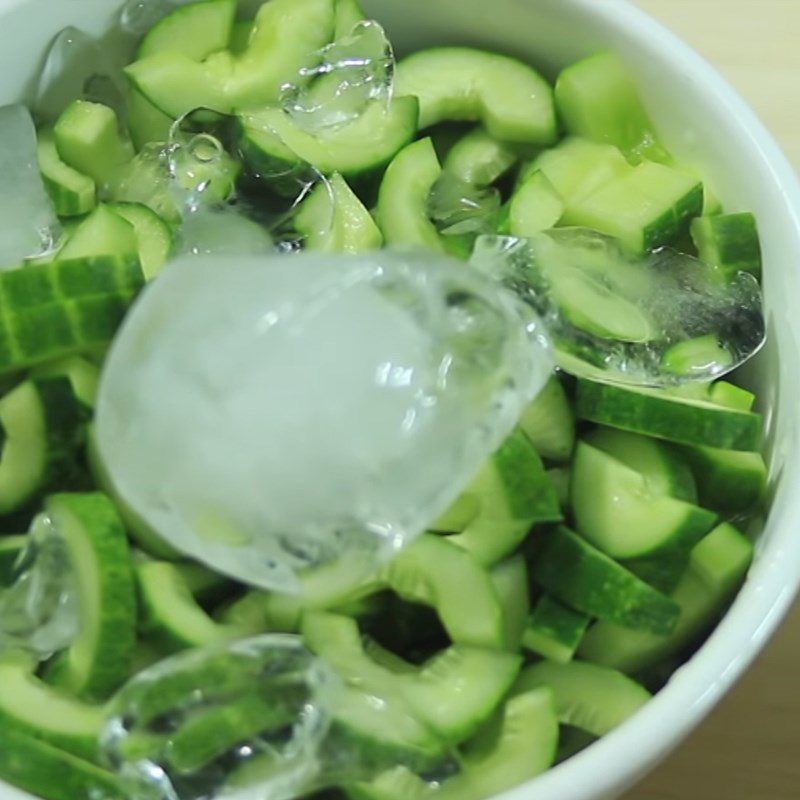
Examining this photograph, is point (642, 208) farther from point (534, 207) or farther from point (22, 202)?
point (22, 202)

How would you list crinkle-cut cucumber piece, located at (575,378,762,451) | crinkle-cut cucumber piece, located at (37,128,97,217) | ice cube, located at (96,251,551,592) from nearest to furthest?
ice cube, located at (96,251,551,592) < crinkle-cut cucumber piece, located at (575,378,762,451) < crinkle-cut cucumber piece, located at (37,128,97,217)

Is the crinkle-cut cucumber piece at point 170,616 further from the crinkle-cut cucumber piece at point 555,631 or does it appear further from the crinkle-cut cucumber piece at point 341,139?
the crinkle-cut cucumber piece at point 341,139

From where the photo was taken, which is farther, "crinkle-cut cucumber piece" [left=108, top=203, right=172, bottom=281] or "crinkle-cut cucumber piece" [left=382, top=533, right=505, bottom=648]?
"crinkle-cut cucumber piece" [left=108, top=203, right=172, bottom=281]

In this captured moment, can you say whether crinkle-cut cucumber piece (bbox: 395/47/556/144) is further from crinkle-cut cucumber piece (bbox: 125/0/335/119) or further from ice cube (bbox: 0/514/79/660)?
ice cube (bbox: 0/514/79/660)

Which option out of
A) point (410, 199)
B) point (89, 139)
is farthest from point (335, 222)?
point (89, 139)

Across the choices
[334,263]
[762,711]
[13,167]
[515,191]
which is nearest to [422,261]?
[334,263]

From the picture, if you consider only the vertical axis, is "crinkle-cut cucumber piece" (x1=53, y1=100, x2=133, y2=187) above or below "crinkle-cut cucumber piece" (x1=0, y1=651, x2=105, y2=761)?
above

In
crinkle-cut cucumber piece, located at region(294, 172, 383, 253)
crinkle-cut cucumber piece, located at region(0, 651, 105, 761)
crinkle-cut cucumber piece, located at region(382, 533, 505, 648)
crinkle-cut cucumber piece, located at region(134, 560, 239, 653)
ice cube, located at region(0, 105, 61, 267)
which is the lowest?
crinkle-cut cucumber piece, located at region(0, 651, 105, 761)

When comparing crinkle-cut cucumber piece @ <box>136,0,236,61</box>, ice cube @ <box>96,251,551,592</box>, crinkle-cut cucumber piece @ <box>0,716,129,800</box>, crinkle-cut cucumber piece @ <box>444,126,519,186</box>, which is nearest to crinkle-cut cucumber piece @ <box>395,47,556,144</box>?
crinkle-cut cucumber piece @ <box>444,126,519,186</box>
